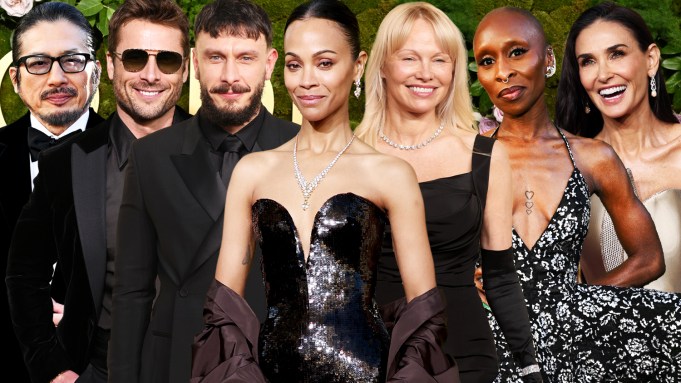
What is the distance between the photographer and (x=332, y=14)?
452cm

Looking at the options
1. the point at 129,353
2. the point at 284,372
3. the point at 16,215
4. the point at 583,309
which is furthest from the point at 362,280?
the point at 16,215

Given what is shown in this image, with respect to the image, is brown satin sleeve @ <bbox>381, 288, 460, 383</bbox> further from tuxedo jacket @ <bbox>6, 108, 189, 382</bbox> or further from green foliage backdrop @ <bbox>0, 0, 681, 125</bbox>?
green foliage backdrop @ <bbox>0, 0, 681, 125</bbox>

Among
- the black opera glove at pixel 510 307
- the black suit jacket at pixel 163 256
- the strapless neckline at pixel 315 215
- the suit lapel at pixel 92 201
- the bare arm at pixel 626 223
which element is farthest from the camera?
the bare arm at pixel 626 223

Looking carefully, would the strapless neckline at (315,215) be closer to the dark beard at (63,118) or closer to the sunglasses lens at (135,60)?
the sunglasses lens at (135,60)

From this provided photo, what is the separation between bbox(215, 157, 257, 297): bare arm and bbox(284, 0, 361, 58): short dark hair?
24.2 inches

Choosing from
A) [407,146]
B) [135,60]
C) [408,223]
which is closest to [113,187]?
[135,60]

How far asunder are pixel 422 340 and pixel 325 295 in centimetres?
41

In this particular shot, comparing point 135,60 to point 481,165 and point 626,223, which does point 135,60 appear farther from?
point 626,223

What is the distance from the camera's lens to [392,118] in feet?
18.7

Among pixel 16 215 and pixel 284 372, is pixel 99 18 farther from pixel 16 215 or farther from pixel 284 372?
pixel 284 372

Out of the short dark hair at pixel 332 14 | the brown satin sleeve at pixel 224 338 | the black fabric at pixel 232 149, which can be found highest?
the short dark hair at pixel 332 14

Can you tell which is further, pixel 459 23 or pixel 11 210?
pixel 459 23

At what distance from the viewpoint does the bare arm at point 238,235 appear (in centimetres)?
448

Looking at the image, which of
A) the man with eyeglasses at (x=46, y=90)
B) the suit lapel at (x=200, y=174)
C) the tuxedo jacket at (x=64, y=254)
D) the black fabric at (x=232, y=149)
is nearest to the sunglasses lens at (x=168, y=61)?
the tuxedo jacket at (x=64, y=254)
